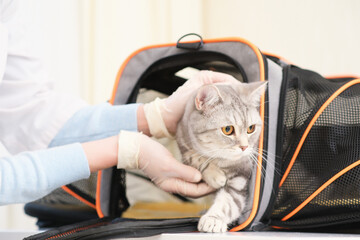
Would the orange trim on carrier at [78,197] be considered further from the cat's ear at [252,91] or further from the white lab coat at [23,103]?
the cat's ear at [252,91]

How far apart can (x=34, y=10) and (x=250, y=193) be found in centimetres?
129

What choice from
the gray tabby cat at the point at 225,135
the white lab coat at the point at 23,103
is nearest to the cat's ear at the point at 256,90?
the gray tabby cat at the point at 225,135

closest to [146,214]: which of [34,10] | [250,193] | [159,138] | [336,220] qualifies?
[159,138]

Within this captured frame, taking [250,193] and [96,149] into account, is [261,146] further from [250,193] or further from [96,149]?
[96,149]

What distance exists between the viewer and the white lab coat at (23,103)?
1015mm

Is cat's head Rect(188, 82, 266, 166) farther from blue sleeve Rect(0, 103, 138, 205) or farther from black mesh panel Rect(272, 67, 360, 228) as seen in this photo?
blue sleeve Rect(0, 103, 138, 205)

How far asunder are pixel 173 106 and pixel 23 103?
1.47 feet

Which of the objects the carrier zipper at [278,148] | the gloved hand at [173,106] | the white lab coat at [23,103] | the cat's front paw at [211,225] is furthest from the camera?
the white lab coat at [23,103]

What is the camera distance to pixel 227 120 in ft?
2.82

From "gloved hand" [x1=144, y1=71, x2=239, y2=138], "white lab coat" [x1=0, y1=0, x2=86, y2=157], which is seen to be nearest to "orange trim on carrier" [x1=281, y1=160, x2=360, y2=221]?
"gloved hand" [x1=144, y1=71, x2=239, y2=138]

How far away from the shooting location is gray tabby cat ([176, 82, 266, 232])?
823 mm

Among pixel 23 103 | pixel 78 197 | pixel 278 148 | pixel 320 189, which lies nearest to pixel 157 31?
pixel 23 103

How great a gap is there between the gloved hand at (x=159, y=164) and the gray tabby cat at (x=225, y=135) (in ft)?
0.11

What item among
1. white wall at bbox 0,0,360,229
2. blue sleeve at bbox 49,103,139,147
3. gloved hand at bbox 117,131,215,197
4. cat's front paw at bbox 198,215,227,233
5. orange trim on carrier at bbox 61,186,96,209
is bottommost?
orange trim on carrier at bbox 61,186,96,209
